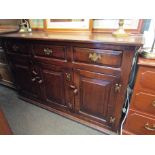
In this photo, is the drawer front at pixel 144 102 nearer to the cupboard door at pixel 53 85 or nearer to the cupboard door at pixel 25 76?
the cupboard door at pixel 53 85

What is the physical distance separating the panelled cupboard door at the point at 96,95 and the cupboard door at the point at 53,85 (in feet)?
0.56

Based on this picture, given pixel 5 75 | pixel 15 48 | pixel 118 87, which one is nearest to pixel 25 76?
pixel 15 48

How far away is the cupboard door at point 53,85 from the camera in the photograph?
1.16 metres

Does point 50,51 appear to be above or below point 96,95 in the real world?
above

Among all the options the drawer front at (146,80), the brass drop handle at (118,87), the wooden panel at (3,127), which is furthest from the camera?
the brass drop handle at (118,87)

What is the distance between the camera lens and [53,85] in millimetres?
1266

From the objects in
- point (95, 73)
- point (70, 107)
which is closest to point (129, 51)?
point (95, 73)

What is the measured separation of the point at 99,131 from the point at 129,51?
0.86 m

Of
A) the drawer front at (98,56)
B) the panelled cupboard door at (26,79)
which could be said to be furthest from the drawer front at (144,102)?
the panelled cupboard door at (26,79)

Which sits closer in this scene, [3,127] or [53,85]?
[3,127]

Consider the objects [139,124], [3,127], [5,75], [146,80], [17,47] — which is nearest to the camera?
[3,127]

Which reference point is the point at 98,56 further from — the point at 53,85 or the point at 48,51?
the point at 53,85

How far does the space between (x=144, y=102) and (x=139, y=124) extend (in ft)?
0.76
